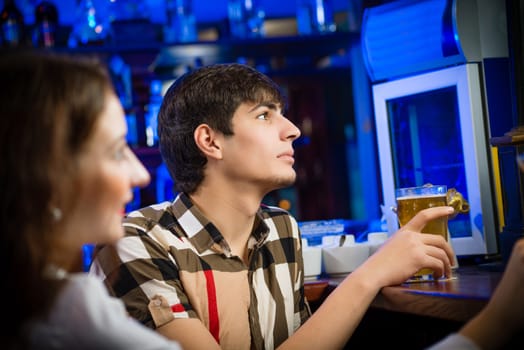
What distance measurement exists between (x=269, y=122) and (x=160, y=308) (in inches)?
25.4

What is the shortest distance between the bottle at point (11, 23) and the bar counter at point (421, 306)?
8.03 ft

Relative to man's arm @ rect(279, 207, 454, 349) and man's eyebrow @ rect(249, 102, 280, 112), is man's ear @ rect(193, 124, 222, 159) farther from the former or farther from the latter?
man's arm @ rect(279, 207, 454, 349)

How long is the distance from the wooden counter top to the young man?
0.04 metres

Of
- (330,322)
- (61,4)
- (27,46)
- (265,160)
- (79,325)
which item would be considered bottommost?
(330,322)

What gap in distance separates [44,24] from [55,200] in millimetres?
3239

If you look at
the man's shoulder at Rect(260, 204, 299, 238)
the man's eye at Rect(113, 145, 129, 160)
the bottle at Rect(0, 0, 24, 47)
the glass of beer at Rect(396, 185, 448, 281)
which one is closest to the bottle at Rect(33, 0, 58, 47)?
the bottle at Rect(0, 0, 24, 47)

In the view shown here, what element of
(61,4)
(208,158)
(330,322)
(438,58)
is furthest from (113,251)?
(61,4)

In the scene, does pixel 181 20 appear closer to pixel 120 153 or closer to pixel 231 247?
pixel 231 247

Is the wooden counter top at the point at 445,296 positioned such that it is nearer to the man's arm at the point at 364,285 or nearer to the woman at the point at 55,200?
the man's arm at the point at 364,285

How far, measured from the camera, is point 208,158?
214 centimetres

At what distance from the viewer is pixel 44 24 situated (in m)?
4.04

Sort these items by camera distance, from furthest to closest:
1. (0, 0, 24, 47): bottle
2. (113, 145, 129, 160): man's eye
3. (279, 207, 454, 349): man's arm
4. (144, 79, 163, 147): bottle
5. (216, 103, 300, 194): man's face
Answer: (144, 79, 163, 147): bottle < (0, 0, 24, 47): bottle < (216, 103, 300, 194): man's face < (279, 207, 454, 349): man's arm < (113, 145, 129, 160): man's eye

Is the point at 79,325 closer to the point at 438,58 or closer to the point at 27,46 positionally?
the point at 27,46

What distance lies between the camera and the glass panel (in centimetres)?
239
